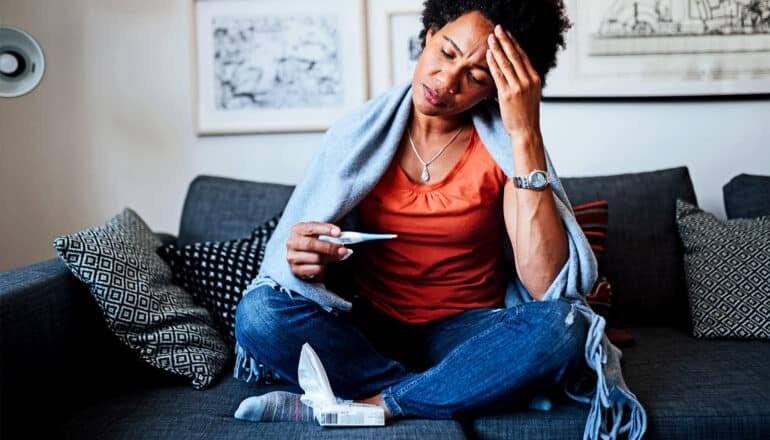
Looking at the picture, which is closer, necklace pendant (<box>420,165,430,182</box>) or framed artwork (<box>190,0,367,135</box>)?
necklace pendant (<box>420,165,430,182</box>)

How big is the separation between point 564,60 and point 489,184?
0.92 meters

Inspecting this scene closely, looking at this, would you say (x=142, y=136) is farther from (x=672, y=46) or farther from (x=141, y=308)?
(x=672, y=46)

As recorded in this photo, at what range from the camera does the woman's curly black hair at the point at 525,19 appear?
154 centimetres

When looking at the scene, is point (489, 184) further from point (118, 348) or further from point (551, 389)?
point (118, 348)

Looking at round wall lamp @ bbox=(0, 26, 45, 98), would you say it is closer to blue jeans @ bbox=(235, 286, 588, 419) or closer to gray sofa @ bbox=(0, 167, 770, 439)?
gray sofa @ bbox=(0, 167, 770, 439)

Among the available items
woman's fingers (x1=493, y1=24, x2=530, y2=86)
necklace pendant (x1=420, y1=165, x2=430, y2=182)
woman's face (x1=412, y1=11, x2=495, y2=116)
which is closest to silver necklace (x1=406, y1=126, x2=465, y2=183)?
necklace pendant (x1=420, y1=165, x2=430, y2=182)

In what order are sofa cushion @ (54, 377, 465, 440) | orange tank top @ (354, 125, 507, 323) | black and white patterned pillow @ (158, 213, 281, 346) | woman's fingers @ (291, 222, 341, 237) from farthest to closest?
black and white patterned pillow @ (158, 213, 281, 346), orange tank top @ (354, 125, 507, 323), woman's fingers @ (291, 222, 341, 237), sofa cushion @ (54, 377, 465, 440)

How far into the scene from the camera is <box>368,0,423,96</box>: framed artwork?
2371mm

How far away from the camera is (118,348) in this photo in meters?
1.61

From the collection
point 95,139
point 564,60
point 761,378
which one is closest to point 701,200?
point 564,60

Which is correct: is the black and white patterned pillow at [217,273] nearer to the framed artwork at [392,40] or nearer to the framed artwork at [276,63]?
the framed artwork at [276,63]

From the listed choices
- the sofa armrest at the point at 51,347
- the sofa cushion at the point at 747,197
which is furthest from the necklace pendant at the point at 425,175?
the sofa cushion at the point at 747,197

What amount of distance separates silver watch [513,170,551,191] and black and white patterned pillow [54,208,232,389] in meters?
0.77

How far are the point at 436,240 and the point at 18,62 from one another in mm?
1285
